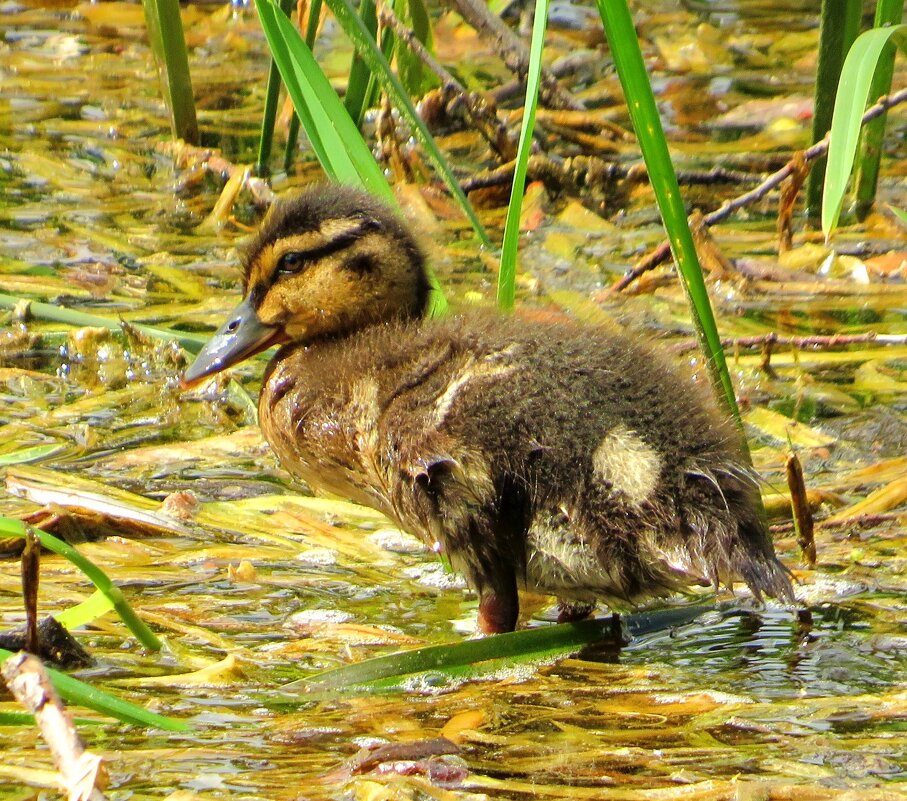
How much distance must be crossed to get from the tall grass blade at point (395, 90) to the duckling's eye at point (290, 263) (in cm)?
38

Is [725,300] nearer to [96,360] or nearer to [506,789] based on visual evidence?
[96,360]

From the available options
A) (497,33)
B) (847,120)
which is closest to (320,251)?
(847,120)

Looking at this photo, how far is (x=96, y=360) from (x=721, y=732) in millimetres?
2921

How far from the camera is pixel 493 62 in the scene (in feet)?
26.7

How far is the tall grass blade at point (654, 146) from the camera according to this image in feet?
9.66

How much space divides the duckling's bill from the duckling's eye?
0.13 m

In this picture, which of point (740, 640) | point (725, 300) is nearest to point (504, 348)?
point (740, 640)

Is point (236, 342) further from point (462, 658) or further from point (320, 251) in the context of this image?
point (462, 658)

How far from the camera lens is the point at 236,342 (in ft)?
12.4

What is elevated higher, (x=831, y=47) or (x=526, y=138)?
(x=831, y=47)

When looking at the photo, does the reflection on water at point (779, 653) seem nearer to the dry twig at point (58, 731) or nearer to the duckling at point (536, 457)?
the duckling at point (536, 457)

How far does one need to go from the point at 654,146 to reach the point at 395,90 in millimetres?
944

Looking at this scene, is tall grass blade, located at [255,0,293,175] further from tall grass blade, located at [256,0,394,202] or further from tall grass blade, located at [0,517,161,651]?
tall grass blade, located at [0,517,161,651]

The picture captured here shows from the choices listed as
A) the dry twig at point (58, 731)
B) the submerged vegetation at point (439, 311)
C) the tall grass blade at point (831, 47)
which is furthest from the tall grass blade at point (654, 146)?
the tall grass blade at point (831, 47)
